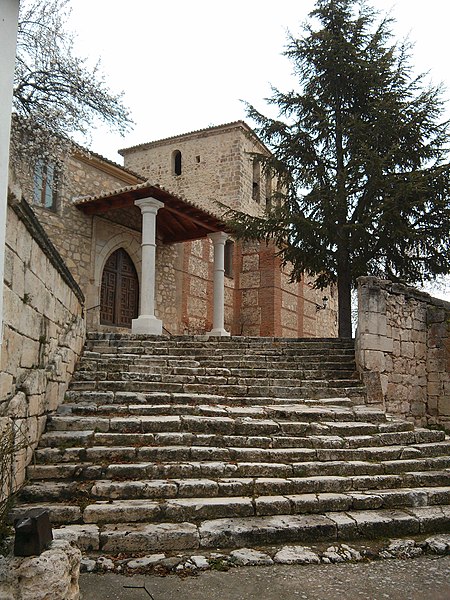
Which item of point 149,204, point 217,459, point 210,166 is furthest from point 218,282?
point 217,459

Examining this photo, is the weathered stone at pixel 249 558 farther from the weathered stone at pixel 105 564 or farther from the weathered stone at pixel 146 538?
the weathered stone at pixel 105 564

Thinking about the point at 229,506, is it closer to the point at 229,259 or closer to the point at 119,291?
the point at 119,291

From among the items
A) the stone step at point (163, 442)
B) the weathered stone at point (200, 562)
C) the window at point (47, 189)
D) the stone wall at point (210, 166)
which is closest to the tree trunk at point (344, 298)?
the stone step at point (163, 442)

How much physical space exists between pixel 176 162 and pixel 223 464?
17.2 metres

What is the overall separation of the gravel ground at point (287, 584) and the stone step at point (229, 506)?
2.45 feet

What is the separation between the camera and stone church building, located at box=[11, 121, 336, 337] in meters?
12.5

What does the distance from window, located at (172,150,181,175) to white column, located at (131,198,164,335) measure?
26.9 feet

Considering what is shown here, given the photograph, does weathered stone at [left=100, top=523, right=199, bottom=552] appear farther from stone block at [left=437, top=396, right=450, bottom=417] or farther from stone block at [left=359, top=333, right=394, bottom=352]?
stone block at [left=437, top=396, right=450, bottom=417]

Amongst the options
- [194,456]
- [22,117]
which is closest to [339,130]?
[22,117]

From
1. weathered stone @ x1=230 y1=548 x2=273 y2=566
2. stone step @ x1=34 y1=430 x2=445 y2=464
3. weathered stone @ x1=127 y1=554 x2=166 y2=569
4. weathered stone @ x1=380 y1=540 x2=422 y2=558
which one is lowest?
weathered stone @ x1=380 y1=540 x2=422 y2=558

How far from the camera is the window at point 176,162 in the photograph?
2038 cm

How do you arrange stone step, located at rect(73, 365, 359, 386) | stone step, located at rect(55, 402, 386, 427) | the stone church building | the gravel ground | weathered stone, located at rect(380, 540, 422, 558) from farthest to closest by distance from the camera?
the stone church building → stone step, located at rect(73, 365, 359, 386) → stone step, located at rect(55, 402, 386, 427) → weathered stone, located at rect(380, 540, 422, 558) → the gravel ground

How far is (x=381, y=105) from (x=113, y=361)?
7795 millimetres

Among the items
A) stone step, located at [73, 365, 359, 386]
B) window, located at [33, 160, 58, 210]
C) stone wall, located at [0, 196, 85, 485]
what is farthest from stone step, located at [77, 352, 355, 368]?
window, located at [33, 160, 58, 210]
